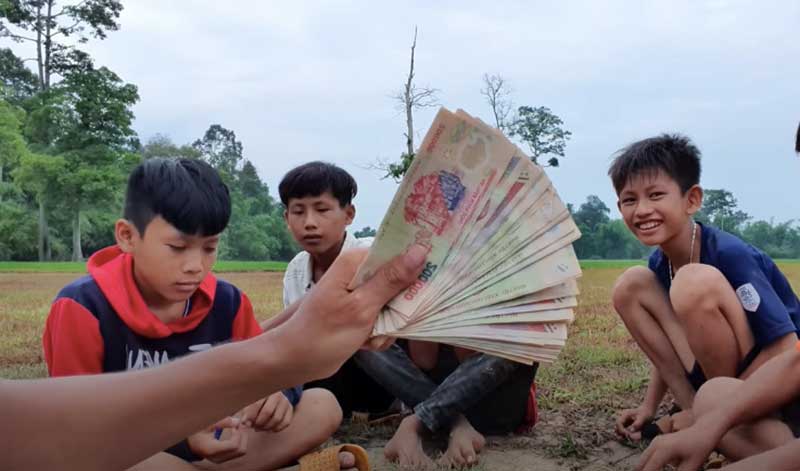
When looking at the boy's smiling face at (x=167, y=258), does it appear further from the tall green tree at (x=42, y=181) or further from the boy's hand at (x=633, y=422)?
the tall green tree at (x=42, y=181)

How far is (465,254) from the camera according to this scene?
1.14 metres

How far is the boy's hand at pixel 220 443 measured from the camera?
173 cm

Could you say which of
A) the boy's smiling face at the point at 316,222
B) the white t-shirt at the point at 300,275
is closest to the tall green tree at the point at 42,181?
the white t-shirt at the point at 300,275

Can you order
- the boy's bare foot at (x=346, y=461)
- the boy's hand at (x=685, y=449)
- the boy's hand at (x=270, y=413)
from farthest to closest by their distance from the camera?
the boy's bare foot at (x=346, y=461) → the boy's hand at (x=270, y=413) → the boy's hand at (x=685, y=449)

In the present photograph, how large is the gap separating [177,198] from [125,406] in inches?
48.0

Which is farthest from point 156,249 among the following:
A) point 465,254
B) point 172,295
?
point 465,254

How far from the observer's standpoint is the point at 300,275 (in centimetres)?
294

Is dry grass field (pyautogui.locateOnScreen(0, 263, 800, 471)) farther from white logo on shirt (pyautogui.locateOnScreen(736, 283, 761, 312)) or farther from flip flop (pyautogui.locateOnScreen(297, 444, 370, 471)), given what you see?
white logo on shirt (pyautogui.locateOnScreen(736, 283, 761, 312))

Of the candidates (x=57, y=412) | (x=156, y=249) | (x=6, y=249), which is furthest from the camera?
(x=6, y=249)

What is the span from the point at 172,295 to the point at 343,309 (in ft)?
3.87

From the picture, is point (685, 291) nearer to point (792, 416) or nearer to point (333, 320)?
point (792, 416)

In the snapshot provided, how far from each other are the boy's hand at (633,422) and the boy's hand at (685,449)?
2.05ft

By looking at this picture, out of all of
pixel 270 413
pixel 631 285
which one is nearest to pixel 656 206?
pixel 631 285

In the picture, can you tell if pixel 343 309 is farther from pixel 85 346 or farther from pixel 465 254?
pixel 85 346
